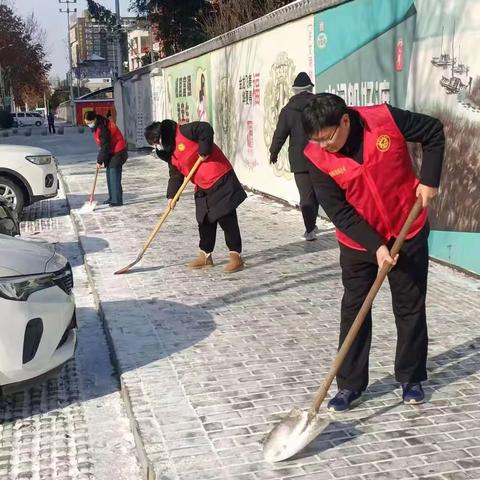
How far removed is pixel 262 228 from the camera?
28.2 feet

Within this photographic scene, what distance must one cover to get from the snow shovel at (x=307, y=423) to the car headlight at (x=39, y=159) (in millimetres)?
7597

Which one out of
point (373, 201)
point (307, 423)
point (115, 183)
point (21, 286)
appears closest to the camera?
point (307, 423)

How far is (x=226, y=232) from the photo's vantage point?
21.2 ft

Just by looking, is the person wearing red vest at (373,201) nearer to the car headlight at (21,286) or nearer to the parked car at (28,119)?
the car headlight at (21,286)

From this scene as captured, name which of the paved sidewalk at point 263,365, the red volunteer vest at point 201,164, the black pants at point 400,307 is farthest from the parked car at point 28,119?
the black pants at point 400,307

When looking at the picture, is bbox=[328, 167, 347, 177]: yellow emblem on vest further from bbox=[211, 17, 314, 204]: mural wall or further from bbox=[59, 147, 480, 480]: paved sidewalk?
bbox=[211, 17, 314, 204]: mural wall

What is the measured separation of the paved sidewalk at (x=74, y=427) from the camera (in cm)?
332

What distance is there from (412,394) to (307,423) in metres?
0.74

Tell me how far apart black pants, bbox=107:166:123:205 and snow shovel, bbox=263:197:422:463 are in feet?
25.2

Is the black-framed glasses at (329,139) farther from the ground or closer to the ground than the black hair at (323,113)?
closer to the ground

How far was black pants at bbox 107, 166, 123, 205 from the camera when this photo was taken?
10.4 m

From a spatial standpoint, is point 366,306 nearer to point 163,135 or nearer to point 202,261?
point 163,135

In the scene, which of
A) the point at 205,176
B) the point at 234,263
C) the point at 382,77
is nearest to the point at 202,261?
the point at 234,263

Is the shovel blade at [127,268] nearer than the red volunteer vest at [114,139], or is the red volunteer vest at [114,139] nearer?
the shovel blade at [127,268]
